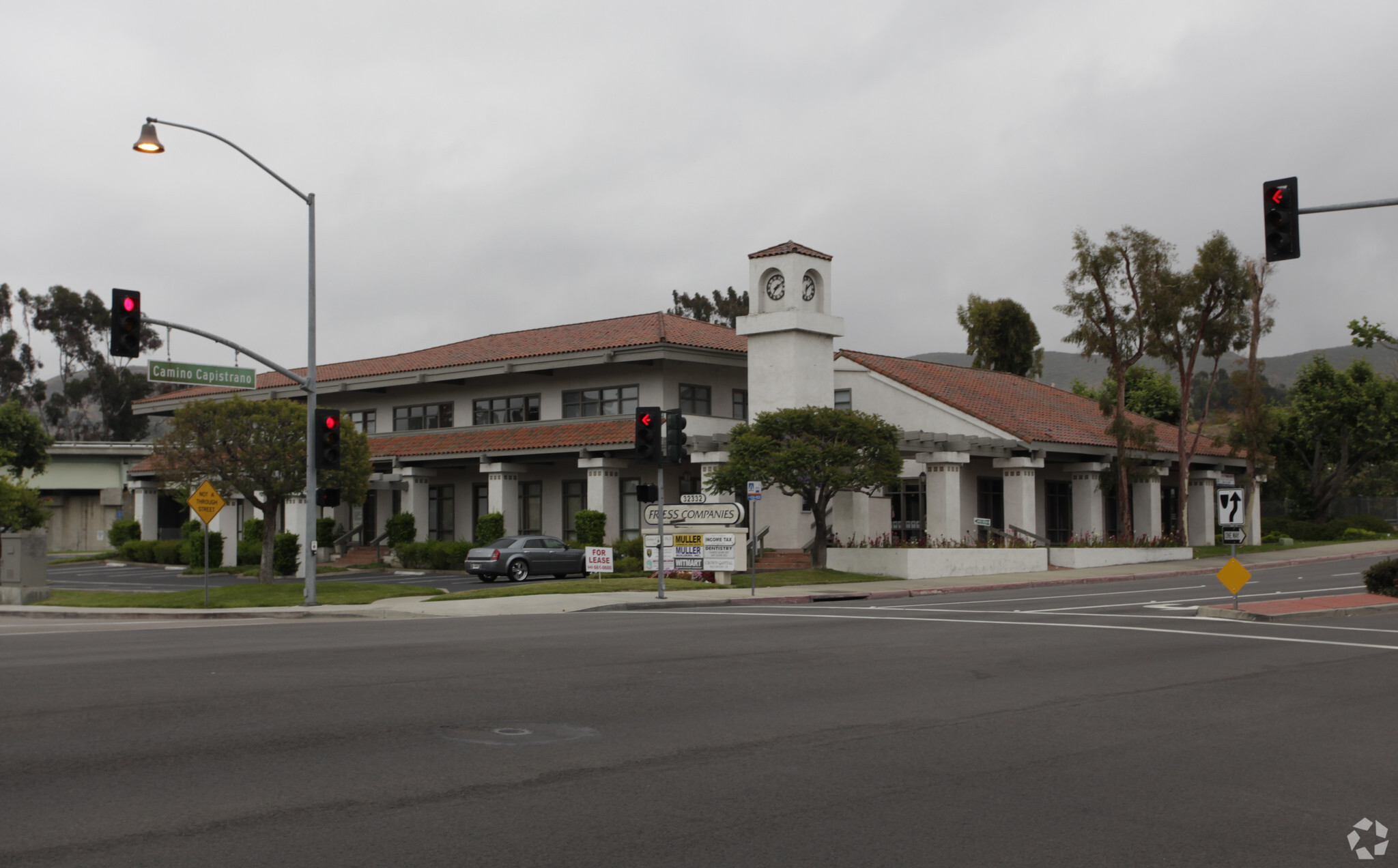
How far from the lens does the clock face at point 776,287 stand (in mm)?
38969

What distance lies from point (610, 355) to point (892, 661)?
29.1 metres

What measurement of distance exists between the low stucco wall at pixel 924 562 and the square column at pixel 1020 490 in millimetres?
2012

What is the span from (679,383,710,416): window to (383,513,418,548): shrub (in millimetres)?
11788

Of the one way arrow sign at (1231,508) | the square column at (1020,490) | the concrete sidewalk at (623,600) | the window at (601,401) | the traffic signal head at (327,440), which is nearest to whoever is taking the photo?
the one way arrow sign at (1231,508)

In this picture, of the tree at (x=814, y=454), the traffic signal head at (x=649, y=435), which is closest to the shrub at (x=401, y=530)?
the tree at (x=814, y=454)

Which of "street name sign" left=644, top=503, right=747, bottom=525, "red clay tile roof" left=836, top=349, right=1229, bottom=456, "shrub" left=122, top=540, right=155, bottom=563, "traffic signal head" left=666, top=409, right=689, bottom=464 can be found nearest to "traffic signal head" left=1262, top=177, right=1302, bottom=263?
"traffic signal head" left=666, top=409, right=689, bottom=464

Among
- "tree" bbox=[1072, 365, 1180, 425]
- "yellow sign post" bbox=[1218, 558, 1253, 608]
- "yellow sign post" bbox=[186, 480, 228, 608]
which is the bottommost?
"yellow sign post" bbox=[1218, 558, 1253, 608]

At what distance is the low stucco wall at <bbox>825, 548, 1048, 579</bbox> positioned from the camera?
35.3 m

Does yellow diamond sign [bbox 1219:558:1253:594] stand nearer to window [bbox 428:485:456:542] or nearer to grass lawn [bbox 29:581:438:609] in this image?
grass lawn [bbox 29:581:438:609]

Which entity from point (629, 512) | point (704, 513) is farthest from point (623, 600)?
point (629, 512)

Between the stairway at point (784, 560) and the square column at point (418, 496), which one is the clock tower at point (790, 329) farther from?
the square column at point (418, 496)

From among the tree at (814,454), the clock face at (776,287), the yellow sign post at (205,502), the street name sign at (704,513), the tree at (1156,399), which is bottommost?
the street name sign at (704,513)

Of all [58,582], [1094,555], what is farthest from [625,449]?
[58,582]

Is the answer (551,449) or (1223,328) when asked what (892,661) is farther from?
(1223,328)
